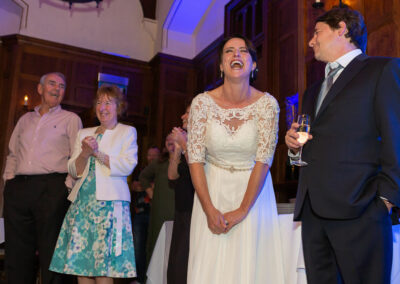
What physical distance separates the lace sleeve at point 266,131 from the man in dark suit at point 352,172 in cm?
28

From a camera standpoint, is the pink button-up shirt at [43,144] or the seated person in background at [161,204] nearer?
the pink button-up shirt at [43,144]

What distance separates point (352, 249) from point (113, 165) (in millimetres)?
1829

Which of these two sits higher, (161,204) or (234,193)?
(234,193)

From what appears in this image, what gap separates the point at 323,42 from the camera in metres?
2.00

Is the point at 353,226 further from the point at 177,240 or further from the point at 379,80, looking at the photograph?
the point at 177,240

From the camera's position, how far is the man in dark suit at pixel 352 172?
1596 millimetres

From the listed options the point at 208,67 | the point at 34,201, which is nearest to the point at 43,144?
the point at 34,201

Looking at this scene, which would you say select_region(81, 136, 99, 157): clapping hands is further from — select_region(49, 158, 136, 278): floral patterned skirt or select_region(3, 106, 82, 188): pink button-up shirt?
select_region(3, 106, 82, 188): pink button-up shirt

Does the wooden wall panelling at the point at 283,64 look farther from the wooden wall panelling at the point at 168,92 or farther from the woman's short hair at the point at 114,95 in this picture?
the wooden wall panelling at the point at 168,92

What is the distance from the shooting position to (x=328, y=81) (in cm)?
197

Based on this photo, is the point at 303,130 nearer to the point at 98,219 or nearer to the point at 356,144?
the point at 356,144

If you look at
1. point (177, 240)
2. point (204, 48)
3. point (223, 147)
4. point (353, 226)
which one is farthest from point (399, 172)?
point (204, 48)

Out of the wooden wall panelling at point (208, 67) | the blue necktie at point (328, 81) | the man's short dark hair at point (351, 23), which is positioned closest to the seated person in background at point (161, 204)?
the blue necktie at point (328, 81)

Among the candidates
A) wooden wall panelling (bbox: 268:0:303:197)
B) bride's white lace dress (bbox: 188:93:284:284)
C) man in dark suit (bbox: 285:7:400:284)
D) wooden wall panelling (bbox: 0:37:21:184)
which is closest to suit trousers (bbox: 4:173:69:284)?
bride's white lace dress (bbox: 188:93:284:284)
